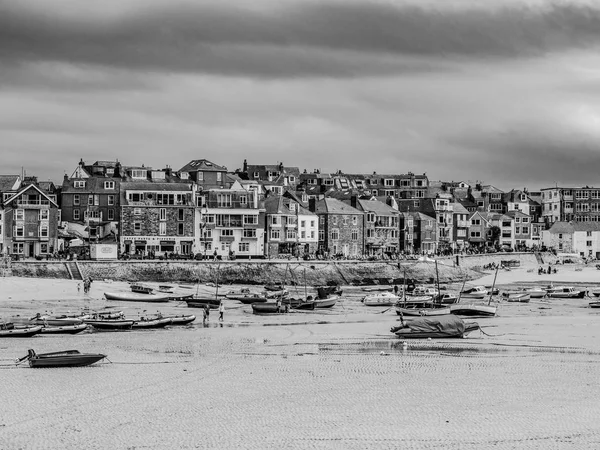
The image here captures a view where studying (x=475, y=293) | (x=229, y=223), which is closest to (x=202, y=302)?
(x=475, y=293)

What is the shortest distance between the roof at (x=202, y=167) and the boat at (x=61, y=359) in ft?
265

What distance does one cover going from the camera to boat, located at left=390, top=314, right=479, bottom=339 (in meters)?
52.2

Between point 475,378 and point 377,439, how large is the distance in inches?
451

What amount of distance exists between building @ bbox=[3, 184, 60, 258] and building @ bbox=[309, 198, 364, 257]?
127 feet

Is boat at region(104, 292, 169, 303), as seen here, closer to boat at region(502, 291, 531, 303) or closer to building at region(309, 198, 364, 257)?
boat at region(502, 291, 531, 303)

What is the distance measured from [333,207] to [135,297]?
57.2m

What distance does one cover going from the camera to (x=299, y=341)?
5159 cm

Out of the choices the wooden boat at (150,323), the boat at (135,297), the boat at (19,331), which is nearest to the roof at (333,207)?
the boat at (135,297)

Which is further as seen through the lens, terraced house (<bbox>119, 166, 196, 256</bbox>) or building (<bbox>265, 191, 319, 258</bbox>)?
building (<bbox>265, 191, 319, 258</bbox>)

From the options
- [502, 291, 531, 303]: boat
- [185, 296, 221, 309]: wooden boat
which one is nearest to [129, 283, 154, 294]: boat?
[185, 296, 221, 309]: wooden boat

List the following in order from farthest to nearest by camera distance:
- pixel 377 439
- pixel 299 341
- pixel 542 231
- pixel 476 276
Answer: pixel 542 231 → pixel 476 276 → pixel 299 341 → pixel 377 439

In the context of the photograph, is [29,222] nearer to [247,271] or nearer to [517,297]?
[247,271]

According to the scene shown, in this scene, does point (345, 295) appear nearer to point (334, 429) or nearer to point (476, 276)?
point (476, 276)

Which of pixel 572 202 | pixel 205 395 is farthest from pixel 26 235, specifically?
pixel 572 202
